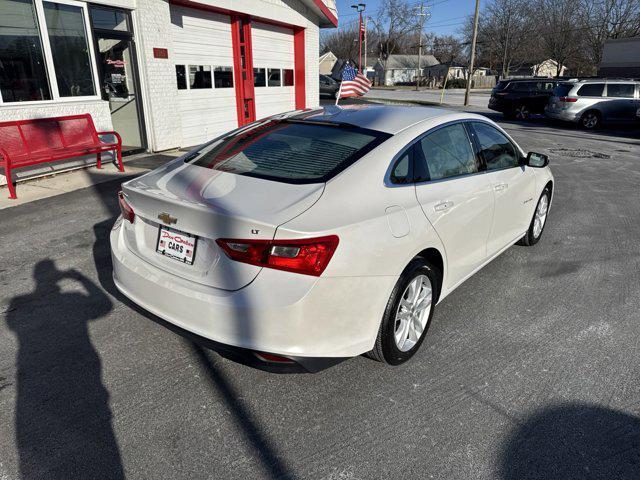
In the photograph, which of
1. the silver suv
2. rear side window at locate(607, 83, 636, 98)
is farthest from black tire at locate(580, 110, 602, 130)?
rear side window at locate(607, 83, 636, 98)

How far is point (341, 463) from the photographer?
90.6 inches

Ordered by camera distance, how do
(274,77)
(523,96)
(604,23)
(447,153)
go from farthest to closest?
(604,23), (523,96), (274,77), (447,153)

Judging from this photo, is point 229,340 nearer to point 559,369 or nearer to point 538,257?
point 559,369

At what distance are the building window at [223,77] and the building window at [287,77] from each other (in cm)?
265

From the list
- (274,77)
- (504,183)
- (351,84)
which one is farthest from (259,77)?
(504,183)

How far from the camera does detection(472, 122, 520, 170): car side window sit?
3.89m

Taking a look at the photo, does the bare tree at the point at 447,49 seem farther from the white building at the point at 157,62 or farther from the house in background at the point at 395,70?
the white building at the point at 157,62

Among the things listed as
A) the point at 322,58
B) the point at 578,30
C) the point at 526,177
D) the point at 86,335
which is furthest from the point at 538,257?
the point at 322,58

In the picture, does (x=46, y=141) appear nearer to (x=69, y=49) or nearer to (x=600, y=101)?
(x=69, y=49)

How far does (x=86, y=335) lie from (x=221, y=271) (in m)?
1.54

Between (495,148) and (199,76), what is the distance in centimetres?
890

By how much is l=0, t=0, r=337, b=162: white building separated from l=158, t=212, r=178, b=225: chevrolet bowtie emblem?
635 cm

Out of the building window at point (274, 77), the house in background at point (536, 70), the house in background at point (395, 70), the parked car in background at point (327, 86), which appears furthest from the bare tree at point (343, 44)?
the building window at point (274, 77)

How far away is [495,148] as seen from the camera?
4074mm
